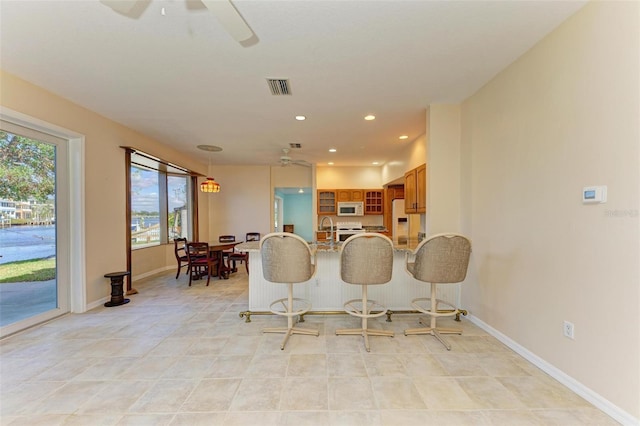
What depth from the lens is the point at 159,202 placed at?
5871mm

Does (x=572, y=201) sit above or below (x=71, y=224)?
above

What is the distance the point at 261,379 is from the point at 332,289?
4.85 ft

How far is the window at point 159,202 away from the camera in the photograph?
5.09 metres

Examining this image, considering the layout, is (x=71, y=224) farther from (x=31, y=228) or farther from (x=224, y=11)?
(x=224, y=11)

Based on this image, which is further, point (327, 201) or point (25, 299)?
point (327, 201)

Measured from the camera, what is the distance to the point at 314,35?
6.49 feet

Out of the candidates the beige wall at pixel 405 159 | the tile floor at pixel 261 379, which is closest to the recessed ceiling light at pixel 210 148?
the tile floor at pixel 261 379

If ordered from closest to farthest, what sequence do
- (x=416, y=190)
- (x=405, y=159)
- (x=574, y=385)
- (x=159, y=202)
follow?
(x=574, y=385)
(x=416, y=190)
(x=405, y=159)
(x=159, y=202)

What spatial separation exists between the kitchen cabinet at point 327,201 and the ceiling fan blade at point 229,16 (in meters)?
5.53

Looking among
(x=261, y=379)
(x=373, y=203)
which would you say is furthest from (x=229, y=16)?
(x=373, y=203)

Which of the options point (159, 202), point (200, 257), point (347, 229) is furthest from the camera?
point (159, 202)

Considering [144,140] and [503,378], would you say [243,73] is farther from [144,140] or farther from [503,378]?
[503,378]

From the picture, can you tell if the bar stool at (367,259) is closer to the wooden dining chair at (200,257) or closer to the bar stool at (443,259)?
the bar stool at (443,259)

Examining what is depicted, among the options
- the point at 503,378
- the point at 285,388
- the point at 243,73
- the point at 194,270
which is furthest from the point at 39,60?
the point at 503,378
